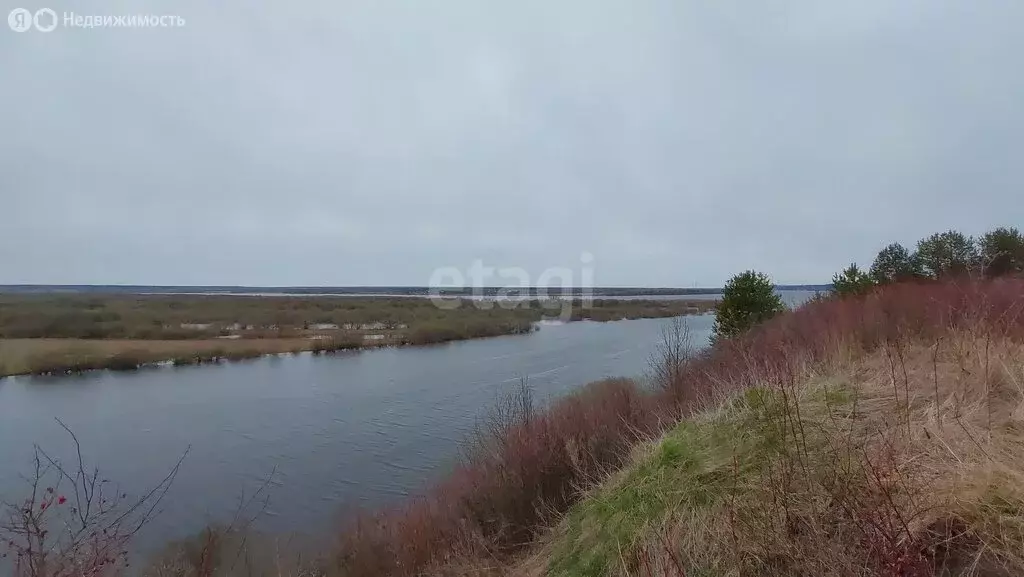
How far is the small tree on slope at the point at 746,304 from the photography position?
15125mm

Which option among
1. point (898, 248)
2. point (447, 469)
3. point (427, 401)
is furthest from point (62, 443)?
point (898, 248)

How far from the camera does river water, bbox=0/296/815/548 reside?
1280 centimetres

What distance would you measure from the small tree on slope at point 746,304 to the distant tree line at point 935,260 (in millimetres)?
1706

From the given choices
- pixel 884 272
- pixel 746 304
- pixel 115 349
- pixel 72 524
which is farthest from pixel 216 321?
pixel 884 272

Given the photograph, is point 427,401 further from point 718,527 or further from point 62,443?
point 718,527

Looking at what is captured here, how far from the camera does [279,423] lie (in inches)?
712

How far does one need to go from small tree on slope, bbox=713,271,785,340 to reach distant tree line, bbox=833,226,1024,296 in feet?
5.60

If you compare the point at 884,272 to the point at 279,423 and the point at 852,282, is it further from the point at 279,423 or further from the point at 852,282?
the point at 279,423

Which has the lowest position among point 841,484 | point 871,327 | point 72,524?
point 72,524

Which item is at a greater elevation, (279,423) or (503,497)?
(503,497)

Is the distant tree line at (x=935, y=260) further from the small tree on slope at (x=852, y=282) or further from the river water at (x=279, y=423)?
the river water at (x=279, y=423)

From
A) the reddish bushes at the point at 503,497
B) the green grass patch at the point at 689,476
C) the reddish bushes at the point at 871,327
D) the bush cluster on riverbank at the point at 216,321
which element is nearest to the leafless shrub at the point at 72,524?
the reddish bushes at the point at 503,497

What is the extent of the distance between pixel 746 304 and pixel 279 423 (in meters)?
15.7

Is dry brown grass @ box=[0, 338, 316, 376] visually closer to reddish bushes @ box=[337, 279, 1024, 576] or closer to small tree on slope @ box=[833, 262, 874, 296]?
reddish bushes @ box=[337, 279, 1024, 576]
